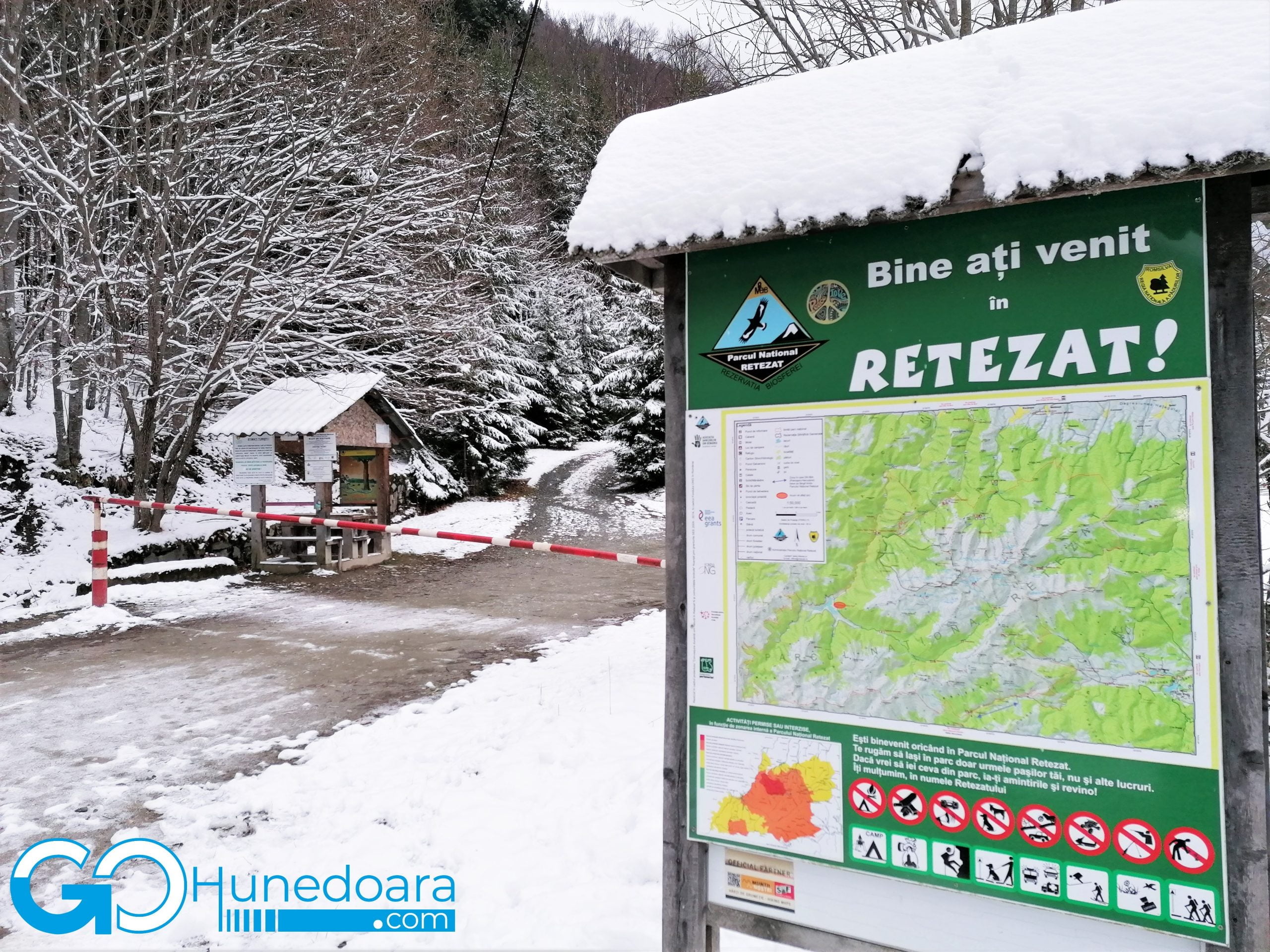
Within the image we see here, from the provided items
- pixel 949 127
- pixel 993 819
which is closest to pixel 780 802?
pixel 993 819

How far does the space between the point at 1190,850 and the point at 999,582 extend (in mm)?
773

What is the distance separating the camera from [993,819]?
2.21m

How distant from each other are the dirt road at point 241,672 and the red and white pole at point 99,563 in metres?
0.46

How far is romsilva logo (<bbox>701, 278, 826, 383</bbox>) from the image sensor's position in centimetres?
246

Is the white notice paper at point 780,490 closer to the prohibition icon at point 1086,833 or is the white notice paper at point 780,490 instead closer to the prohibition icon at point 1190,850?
the prohibition icon at point 1086,833

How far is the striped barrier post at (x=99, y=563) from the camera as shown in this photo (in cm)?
871

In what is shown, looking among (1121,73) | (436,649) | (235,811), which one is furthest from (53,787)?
(1121,73)

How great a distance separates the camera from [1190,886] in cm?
201

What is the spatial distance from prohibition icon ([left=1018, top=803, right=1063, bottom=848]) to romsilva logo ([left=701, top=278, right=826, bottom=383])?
1.40 meters

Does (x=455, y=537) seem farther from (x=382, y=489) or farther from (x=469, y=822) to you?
(x=382, y=489)

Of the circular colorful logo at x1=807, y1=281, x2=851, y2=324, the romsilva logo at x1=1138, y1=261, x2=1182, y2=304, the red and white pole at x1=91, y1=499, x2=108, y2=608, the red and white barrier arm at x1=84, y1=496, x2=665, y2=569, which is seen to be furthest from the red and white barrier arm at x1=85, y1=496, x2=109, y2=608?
the romsilva logo at x1=1138, y1=261, x2=1182, y2=304

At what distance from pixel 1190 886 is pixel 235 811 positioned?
3976mm

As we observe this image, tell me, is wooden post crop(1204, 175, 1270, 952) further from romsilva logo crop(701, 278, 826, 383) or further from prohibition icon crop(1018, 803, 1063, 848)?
romsilva logo crop(701, 278, 826, 383)

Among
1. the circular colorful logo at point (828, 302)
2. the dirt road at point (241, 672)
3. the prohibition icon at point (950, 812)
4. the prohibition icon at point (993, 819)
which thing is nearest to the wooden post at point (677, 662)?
the circular colorful logo at point (828, 302)
